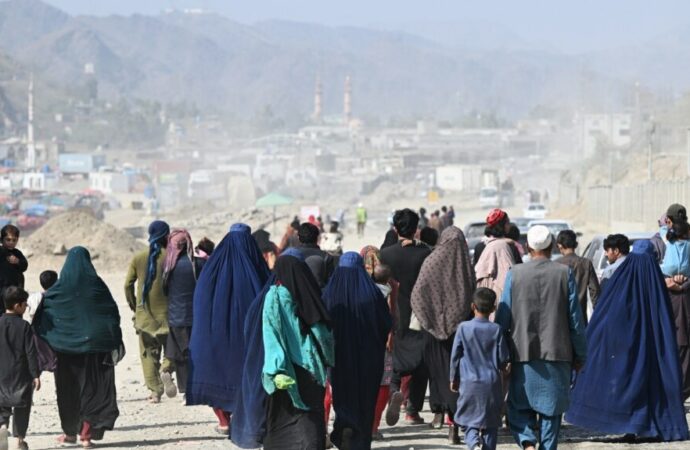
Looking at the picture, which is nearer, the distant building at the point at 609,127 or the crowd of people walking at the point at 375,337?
the crowd of people walking at the point at 375,337

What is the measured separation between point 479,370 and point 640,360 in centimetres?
135

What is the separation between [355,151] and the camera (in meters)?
178

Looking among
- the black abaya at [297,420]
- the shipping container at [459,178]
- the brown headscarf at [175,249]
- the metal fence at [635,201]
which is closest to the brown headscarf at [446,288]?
the black abaya at [297,420]

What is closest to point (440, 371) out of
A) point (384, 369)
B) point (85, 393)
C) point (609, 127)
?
point (384, 369)

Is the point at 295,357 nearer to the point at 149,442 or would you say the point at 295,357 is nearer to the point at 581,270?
the point at 149,442

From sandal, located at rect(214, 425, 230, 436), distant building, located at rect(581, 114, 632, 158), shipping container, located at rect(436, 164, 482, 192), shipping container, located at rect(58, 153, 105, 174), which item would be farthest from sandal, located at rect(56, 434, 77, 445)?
shipping container, located at rect(58, 153, 105, 174)

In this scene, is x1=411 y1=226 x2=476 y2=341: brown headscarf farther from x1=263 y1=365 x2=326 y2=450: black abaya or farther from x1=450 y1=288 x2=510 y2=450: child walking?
x1=263 y1=365 x2=326 y2=450: black abaya

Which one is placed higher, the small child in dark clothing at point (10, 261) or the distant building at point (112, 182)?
the small child in dark clothing at point (10, 261)

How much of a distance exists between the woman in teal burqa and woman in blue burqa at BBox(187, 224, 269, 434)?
0.57 meters

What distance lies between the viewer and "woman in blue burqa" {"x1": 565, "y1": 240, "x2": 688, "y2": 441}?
8.59 metres

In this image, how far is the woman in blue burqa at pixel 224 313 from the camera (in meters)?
9.09

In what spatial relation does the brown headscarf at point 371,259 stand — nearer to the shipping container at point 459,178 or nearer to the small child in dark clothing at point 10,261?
the small child in dark clothing at point 10,261

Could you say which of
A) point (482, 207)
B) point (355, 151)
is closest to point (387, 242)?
point (482, 207)

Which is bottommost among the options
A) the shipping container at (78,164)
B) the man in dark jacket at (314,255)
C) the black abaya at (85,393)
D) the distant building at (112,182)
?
the distant building at (112,182)
